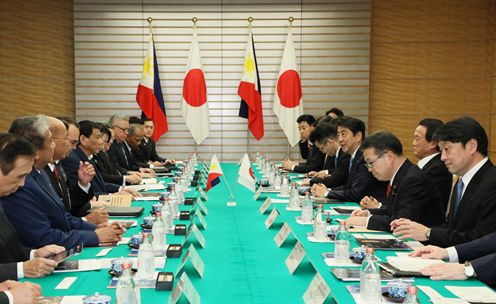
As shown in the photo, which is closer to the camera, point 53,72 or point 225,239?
point 225,239

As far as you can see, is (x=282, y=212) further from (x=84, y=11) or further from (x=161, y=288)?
(x=84, y=11)

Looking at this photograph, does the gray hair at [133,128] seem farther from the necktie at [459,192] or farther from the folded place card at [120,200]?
the necktie at [459,192]

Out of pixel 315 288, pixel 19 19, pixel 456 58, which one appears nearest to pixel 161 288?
pixel 315 288

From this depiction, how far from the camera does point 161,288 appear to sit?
6.96ft

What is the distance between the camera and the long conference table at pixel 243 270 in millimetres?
2188

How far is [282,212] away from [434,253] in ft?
5.16

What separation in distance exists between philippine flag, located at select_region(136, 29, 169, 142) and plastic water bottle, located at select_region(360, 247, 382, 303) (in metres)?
7.98

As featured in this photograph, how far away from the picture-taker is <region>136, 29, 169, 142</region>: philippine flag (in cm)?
967

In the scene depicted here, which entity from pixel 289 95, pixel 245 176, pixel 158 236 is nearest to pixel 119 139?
pixel 245 176

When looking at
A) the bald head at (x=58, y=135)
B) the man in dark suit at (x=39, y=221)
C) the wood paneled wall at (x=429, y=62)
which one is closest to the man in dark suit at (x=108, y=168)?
the bald head at (x=58, y=135)

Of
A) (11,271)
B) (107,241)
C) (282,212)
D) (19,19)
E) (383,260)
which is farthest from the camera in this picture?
(19,19)

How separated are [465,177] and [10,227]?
7.87 ft

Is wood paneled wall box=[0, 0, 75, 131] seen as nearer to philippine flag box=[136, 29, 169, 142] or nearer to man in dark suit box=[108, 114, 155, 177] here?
philippine flag box=[136, 29, 169, 142]

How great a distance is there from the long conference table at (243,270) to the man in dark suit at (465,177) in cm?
41
